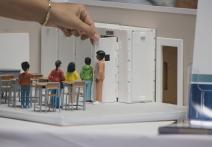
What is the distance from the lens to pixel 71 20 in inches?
17.3

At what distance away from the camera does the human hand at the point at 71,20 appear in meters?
0.43

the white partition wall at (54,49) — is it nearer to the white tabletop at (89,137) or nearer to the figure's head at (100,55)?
the figure's head at (100,55)

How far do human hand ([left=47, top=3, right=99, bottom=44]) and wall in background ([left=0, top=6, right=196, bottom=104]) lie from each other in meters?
0.21

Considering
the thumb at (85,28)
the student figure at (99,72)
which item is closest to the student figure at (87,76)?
the student figure at (99,72)

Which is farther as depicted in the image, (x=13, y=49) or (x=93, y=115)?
(x=13, y=49)

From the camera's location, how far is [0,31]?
0.66 metres

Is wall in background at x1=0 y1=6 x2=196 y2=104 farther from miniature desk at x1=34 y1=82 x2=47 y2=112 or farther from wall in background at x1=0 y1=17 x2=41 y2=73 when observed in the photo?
miniature desk at x1=34 y1=82 x2=47 y2=112

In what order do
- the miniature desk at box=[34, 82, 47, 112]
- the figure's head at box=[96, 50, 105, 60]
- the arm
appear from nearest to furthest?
the arm < the miniature desk at box=[34, 82, 47, 112] < the figure's head at box=[96, 50, 105, 60]

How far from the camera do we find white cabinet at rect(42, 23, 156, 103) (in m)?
0.63

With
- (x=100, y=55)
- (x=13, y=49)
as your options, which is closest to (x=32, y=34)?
(x=13, y=49)

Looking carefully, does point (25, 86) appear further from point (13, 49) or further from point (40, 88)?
point (13, 49)

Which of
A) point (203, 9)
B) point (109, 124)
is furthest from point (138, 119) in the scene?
point (203, 9)

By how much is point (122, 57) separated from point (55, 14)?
0.74 ft

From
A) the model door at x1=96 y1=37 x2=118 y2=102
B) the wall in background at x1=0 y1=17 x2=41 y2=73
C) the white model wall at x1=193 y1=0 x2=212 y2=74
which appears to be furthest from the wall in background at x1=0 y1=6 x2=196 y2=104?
the white model wall at x1=193 y1=0 x2=212 y2=74
